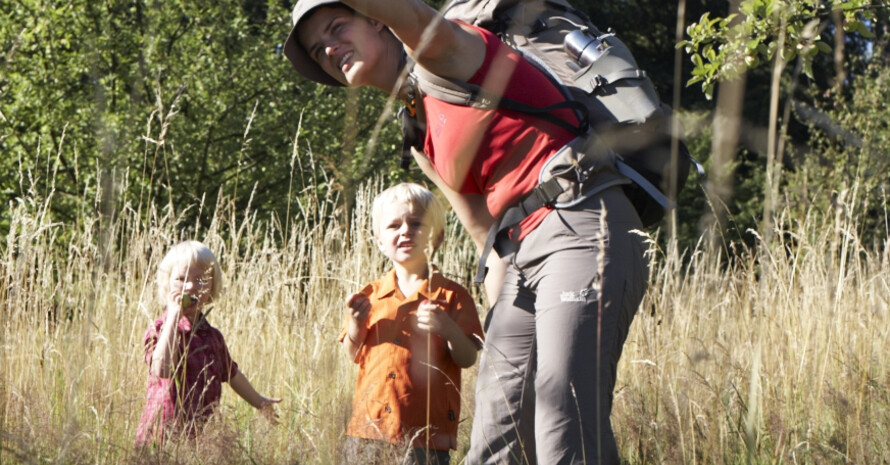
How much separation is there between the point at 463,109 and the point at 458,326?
799 millimetres

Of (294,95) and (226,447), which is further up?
(294,95)

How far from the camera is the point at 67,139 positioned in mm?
9750

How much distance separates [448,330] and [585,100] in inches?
29.5

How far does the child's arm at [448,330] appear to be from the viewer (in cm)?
257

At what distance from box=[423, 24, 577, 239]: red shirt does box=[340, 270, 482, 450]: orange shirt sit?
683mm

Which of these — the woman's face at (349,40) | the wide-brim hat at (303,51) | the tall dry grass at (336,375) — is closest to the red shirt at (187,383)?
the tall dry grass at (336,375)

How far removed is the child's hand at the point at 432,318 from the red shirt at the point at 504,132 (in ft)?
1.58

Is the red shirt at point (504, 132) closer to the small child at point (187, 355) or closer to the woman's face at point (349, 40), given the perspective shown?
the woman's face at point (349, 40)

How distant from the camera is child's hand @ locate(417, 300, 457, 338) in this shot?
2.57m

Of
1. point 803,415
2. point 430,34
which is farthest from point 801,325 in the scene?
point 430,34

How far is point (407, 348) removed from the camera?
2814mm

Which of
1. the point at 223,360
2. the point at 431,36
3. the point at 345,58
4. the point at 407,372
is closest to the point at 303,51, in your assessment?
the point at 345,58

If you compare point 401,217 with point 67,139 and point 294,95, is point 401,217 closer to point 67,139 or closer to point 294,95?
point 67,139

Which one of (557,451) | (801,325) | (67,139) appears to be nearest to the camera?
(557,451)
